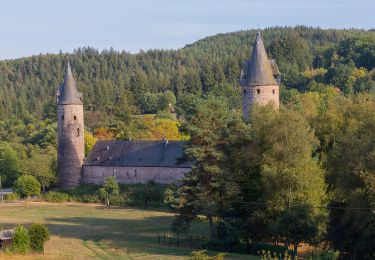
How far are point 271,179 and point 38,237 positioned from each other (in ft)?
42.9

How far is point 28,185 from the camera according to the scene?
64.0 m

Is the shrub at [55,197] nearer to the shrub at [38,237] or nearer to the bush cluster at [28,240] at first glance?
the bush cluster at [28,240]

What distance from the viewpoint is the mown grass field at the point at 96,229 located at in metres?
38.2

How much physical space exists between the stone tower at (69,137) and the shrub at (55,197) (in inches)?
63.8

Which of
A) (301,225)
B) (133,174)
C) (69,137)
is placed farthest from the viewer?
(69,137)

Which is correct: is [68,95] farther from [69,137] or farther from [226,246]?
[226,246]

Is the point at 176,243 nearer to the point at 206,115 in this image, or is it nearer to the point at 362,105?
the point at 206,115

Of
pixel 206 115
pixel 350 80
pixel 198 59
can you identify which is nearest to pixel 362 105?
pixel 206 115

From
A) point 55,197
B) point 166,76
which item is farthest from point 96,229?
point 166,76

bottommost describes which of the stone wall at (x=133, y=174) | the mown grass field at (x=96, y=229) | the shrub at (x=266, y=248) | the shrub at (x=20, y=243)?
the mown grass field at (x=96, y=229)

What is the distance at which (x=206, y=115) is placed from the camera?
42250 millimetres

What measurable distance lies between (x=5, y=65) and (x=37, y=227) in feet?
463

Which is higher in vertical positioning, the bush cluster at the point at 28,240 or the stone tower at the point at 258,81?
the stone tower at the point at 258,81

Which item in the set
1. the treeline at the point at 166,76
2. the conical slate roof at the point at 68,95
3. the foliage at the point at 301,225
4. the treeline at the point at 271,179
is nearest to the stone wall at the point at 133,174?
the conical slate roof at the point at 68,95
